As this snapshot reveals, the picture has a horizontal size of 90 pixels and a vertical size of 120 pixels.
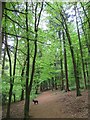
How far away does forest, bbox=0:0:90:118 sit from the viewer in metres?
3.38

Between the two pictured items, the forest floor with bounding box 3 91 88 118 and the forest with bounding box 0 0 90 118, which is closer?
the forest floor with bounding box 3 91 88 118

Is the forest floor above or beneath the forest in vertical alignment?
beneath

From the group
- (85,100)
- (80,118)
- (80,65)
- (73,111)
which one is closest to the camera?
(80,118)

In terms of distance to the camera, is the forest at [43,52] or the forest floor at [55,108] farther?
the forest at [43,52]

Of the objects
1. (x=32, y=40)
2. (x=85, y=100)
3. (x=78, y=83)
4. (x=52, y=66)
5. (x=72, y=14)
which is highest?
(x=72, y=14)

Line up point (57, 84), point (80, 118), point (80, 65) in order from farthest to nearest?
point (57, 84) → point (80, 65) → point (80, 118)

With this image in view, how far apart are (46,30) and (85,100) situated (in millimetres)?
1631

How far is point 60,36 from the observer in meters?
4.21

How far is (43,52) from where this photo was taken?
3641 mm

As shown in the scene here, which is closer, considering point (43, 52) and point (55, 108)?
point (55, 108)

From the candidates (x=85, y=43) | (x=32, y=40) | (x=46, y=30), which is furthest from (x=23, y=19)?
(x=85, y=43)

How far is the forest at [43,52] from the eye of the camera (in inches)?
133

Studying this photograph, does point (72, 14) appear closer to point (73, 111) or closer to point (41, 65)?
point (41, 65)

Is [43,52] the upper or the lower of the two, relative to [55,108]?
upper
